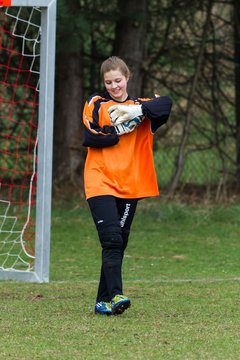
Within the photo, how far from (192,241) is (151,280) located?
234cm

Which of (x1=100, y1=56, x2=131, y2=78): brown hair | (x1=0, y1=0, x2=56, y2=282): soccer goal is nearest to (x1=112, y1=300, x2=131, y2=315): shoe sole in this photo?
(x1=100, y1=56, x2=131, y2=78): brown hair

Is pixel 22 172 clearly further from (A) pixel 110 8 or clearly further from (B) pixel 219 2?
(B) pixel 219 2

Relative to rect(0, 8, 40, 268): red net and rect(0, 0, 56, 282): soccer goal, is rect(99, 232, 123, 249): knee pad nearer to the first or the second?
rect(0, 0, 56, 282): soccer goal

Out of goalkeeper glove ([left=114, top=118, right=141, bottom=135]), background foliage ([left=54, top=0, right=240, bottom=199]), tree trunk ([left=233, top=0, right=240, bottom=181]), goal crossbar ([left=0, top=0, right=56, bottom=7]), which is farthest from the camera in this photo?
tree trunk ([left=233, top=0, right=240, bottom=181])

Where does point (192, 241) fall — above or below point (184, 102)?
below

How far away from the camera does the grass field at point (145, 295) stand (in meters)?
5.43

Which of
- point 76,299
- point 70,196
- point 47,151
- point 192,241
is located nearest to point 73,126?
point 70,196

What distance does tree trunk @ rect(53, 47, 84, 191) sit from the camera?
512 inches

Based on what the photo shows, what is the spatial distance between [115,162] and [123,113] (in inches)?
12.9

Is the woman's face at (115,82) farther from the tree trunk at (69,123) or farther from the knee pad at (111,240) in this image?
the tree trunk at (69,123)

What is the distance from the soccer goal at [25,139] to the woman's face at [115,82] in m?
1.74

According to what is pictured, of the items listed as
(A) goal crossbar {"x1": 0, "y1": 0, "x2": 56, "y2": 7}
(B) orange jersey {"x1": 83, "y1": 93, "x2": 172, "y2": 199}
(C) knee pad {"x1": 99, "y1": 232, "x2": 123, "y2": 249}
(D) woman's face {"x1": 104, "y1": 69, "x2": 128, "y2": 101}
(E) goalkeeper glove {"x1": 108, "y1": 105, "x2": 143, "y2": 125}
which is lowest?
(C) knee pad {"x1": 99, "y1": 232, "x2": 123, "y2": 249}

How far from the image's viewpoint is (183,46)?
13.4 m

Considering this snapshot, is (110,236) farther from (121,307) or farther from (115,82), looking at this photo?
(115,82)
